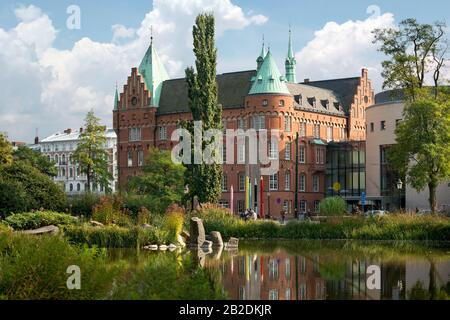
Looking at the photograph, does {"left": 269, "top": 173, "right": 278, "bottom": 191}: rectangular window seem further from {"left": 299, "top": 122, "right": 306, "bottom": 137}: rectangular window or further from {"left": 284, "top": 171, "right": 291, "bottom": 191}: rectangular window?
{"left": 299, "top": 122, "right": 306, "bottom": 137}: rectangular window

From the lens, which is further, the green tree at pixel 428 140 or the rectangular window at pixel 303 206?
the rectangular window at pixel 303 206

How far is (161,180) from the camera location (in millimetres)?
66375

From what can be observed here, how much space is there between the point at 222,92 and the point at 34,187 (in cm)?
4785

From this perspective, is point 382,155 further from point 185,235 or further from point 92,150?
point 185,235

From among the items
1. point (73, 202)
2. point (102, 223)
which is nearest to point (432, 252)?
point (102, 223)

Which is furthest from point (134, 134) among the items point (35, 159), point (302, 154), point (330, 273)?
point (330, 273)

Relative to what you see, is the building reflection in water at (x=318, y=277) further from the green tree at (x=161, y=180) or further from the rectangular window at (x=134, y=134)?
the rectangular window at (x=134, y=134)

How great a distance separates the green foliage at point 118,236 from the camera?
3356cm

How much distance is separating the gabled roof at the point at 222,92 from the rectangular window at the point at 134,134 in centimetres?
362

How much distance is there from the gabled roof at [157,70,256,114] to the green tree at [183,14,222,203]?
25.4 metres

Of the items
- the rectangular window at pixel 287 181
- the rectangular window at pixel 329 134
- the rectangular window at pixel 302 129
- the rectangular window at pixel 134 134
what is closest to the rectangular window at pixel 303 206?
the rectangular window at pixel 287 181

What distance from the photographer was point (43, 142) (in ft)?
529

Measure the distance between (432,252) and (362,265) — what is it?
294 inches

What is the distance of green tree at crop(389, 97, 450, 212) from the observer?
1816 inches
